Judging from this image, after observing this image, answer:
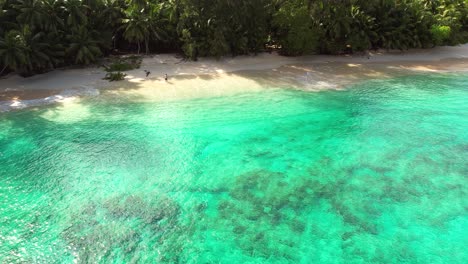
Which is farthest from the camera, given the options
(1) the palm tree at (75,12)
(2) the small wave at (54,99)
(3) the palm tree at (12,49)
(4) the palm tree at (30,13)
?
(1) the palm tree at (75,12)

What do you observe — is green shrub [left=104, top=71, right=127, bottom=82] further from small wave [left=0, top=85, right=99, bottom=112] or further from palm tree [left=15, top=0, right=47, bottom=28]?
palm tree [left=15, top=0, right=47, bottom=28]

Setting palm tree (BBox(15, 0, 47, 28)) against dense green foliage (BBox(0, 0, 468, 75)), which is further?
dense green foliage (BBox(0, 0, 468, 75))

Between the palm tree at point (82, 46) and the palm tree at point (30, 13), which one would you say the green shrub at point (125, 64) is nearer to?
the palm tree at point (82, 46)

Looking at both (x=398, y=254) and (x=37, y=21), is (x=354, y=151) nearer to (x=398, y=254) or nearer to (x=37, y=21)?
(x=398, y=254)

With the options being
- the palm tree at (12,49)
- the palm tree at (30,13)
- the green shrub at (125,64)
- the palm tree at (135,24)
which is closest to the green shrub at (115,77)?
the green shrub at (125,64)

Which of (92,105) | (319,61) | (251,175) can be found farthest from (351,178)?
(319,61)

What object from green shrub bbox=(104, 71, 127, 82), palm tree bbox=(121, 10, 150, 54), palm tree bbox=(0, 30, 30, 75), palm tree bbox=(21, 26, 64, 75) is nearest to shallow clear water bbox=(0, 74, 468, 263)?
green shrub bbox=(104, 71, 127, 82)
